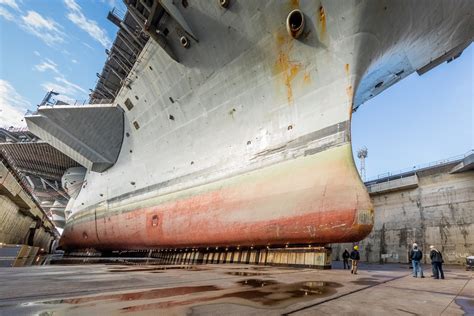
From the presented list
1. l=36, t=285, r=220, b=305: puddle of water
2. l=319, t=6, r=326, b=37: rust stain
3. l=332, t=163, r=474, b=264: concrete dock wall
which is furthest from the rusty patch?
l=332, t=163, r=474, b=264: concrete dock wall

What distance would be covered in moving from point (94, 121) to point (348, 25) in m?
15.3

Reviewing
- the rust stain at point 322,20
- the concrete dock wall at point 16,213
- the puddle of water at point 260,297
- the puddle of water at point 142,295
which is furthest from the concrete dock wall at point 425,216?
the concrete dock wall at point 16,213

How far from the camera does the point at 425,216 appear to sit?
17.9 meters

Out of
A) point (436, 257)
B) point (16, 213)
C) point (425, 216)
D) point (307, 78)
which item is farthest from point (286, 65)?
point (16, 213)

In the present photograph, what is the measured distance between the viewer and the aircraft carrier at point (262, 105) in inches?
284

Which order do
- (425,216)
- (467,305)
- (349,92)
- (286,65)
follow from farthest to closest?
(425,216) → (286,65) → (349,92) → (467,305)

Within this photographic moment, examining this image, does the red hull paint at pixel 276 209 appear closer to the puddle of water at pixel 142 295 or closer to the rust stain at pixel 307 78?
the rust stain at pixel 307 78

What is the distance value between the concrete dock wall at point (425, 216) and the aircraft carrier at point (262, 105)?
36.1ft

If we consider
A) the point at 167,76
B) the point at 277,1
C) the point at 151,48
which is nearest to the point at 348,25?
the point at 277,1

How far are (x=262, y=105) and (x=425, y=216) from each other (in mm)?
16269

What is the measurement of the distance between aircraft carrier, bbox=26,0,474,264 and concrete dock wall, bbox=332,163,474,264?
11.0 m

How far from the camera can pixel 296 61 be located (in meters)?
8.30

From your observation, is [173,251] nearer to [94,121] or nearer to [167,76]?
[167,76]

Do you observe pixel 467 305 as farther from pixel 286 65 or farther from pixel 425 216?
pixel 425 216
